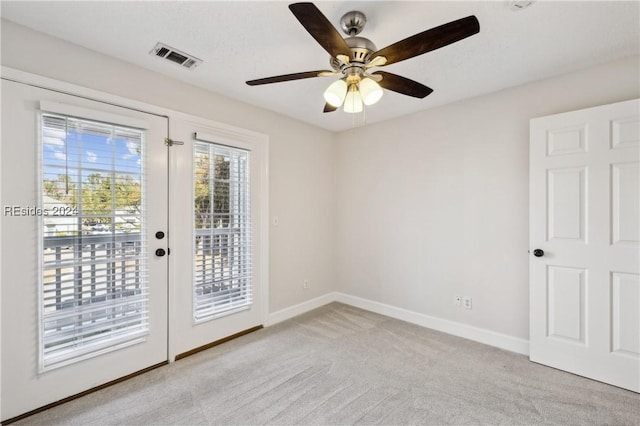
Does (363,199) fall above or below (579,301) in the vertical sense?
above

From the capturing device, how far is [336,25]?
5.98 feet

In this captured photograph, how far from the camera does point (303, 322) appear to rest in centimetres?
338

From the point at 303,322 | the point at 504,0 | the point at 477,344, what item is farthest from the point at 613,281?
the point at 303,322

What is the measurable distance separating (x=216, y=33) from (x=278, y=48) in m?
0.42

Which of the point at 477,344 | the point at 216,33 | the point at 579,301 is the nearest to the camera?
the point at 216,33

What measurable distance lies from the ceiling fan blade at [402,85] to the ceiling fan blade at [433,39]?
0.20 meters

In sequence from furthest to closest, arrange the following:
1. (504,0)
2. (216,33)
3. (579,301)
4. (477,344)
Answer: (477,344) < (579,301) < (216,33) < (504,0)

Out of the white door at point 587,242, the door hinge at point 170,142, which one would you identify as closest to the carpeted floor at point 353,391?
the white door at point 587,242

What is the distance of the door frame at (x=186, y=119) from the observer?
1877 mm

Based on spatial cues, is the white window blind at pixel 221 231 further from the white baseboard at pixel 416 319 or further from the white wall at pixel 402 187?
the white baseboard at pixel 416 319

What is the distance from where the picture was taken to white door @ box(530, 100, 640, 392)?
2117mm

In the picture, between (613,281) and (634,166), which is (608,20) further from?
(613,281)

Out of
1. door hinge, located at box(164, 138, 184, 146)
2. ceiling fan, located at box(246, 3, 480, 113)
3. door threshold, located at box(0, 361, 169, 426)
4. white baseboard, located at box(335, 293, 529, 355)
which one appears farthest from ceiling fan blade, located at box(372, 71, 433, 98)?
door threshold, located at box(0, 361, 169, 426)

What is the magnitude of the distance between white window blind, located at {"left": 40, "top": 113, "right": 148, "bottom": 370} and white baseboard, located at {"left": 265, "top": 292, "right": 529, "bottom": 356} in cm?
155
